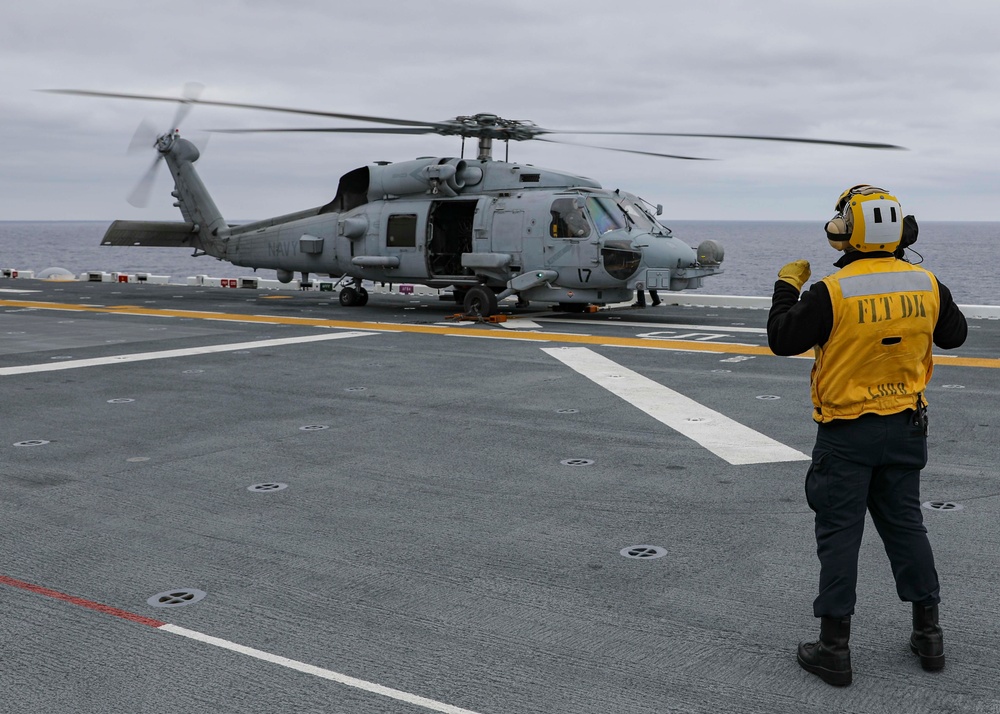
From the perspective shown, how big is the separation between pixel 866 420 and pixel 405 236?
14.3 meters

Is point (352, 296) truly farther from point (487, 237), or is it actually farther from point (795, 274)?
point (795, 274)

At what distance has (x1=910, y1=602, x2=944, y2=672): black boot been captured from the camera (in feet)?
10.7

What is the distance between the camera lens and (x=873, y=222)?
3332 mm

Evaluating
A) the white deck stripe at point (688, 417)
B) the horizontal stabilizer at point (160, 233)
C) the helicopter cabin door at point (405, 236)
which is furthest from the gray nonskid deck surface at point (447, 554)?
the horizontal stabilizer at point (160, 233)

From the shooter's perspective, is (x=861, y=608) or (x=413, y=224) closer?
(x=861, y=608)

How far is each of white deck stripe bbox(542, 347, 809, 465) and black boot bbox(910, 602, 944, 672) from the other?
2.89 metres

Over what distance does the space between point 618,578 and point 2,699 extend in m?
2.42

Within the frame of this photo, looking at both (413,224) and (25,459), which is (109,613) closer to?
(25,459)

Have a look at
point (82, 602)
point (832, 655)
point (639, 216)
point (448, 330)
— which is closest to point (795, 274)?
point (832, 655)

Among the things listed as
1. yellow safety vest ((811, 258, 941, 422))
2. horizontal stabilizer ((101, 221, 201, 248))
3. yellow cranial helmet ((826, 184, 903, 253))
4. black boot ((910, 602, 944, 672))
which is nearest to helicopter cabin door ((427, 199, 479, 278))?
horizontal stabilizer ((101, 221, 201, 248))

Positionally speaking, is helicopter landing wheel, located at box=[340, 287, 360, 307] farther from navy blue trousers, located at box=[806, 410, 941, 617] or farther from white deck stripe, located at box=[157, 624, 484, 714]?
navy blue trousers, located at box=[806, 410, 941, 617]

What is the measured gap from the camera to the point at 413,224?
17.0 m

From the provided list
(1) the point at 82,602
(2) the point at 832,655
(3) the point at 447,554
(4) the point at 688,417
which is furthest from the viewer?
(4) the point at 688,417

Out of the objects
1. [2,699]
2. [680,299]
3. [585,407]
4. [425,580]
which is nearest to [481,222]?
[680,299]
